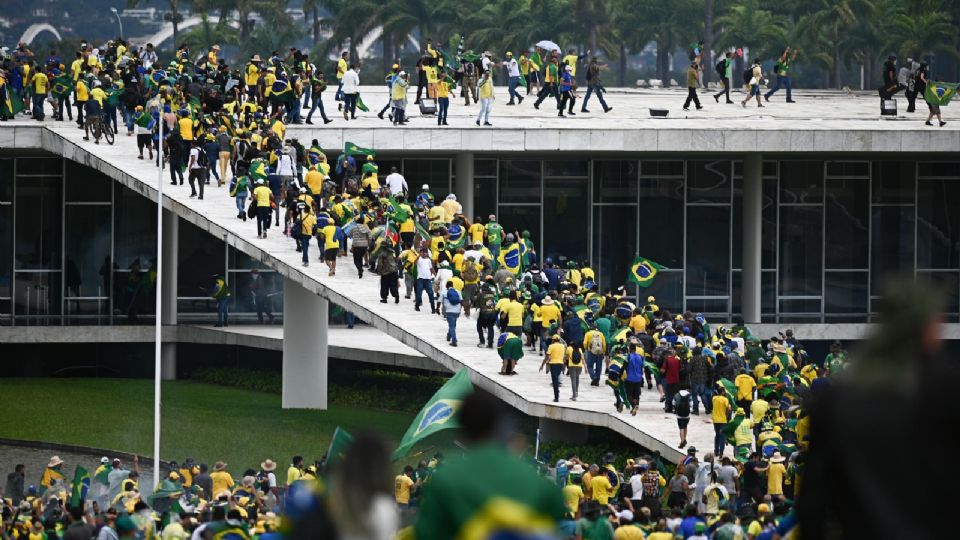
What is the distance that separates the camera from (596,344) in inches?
984

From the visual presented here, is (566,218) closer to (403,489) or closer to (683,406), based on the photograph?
(683,406)

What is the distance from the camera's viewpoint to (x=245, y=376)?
3619cm

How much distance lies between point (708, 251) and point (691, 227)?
2.01 feet

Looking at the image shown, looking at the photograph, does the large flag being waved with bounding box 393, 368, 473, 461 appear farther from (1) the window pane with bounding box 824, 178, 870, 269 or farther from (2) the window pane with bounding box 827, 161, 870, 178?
(1) the window pane with bounding box 824, 178, 870, 269

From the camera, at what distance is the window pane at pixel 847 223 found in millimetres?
40438

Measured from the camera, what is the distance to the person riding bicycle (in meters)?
33.6

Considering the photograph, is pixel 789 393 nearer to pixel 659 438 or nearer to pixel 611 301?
pixel 659 438

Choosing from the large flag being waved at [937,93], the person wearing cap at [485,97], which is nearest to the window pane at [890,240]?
the large flag being waved at [937,93]

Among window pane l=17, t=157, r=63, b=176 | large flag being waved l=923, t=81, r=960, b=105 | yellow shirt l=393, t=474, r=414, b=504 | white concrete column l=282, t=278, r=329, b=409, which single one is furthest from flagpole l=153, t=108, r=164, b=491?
large flag being waved l=923, t=81, r=960, b=105

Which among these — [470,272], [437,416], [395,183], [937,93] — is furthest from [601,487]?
[937,93]

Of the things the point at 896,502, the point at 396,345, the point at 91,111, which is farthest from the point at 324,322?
the point at 896,502

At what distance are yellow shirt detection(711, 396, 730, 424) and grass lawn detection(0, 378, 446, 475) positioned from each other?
21.5ft

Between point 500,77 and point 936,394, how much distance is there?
78944mm

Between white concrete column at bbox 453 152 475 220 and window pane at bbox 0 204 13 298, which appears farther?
window pane at bbox 0 204 13 298
